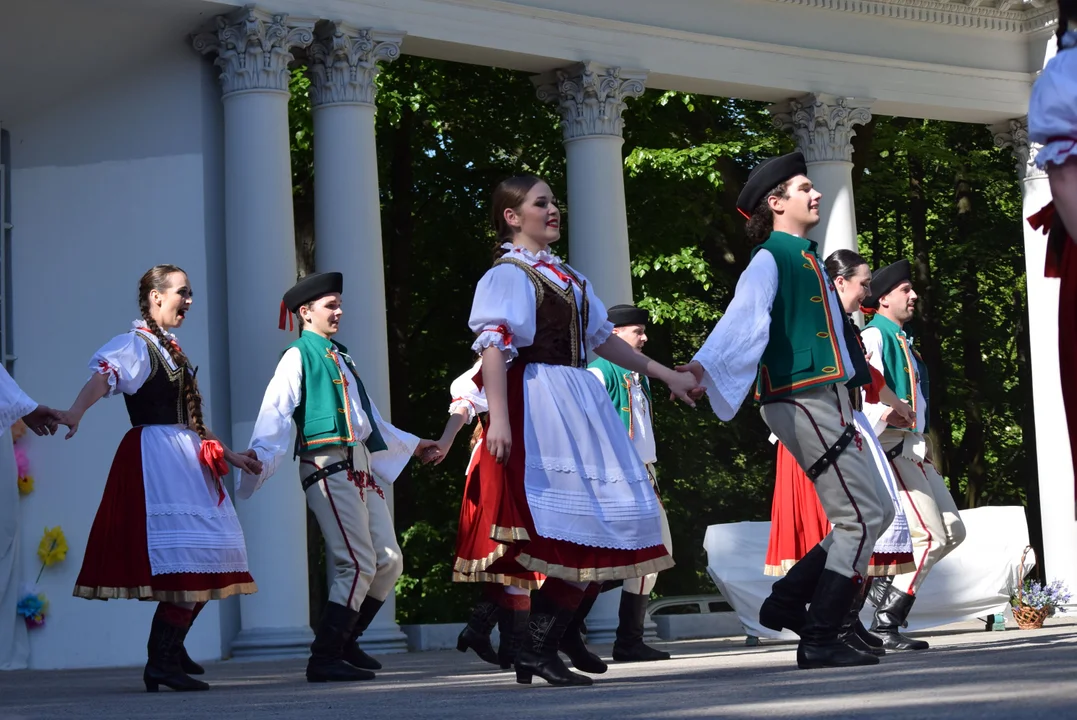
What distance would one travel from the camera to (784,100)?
19031 millimetres

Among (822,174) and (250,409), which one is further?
(822,174)

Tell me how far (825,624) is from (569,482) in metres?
1.44

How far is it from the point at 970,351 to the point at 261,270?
665 inches

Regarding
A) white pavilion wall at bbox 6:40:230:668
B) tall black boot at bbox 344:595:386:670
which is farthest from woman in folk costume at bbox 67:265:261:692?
white pavilion wall at bbox 6:40:230:668

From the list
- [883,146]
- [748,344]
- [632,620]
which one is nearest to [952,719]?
[748,344]

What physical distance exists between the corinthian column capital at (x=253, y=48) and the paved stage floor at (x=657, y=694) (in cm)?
582

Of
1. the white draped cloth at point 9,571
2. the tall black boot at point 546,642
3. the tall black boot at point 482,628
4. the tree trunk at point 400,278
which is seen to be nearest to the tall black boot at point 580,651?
the tall black boot at point 546,642

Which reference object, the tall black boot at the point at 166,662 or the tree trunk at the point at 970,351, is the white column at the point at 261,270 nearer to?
the tall black boot at the point at 166,662

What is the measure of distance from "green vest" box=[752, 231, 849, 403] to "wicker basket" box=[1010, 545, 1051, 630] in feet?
24.7

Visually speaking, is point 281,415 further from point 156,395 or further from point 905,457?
point 905,457

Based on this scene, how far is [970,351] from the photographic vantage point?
93.2 feet

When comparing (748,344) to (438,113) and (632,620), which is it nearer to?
(632,620)

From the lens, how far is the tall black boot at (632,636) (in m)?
11.3

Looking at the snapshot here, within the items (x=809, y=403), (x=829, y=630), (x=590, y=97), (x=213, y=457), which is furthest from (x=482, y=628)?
(x=590, y=97)
